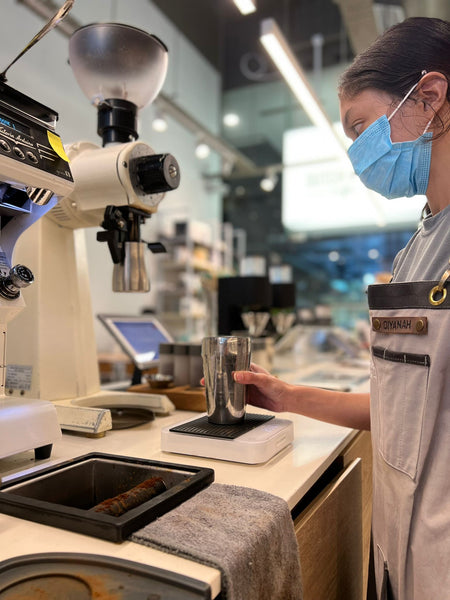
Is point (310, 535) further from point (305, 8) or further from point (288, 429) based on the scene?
point (305, 8)

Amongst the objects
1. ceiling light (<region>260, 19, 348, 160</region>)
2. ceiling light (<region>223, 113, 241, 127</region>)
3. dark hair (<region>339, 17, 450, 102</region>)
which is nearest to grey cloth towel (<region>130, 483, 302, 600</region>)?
dark hair (<region>339, 17, 450, 102</region>)

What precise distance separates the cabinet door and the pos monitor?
2.27 feet

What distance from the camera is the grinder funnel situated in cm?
118

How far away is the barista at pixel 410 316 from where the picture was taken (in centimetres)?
71

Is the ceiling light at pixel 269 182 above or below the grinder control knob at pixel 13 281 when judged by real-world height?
above

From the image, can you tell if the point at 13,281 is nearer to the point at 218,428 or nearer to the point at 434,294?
the point at 218,428

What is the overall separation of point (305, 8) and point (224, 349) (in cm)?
671

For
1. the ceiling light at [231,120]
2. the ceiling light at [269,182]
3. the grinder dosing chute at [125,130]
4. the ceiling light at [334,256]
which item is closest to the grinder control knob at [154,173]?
the grinder dosing chute at [125,130]

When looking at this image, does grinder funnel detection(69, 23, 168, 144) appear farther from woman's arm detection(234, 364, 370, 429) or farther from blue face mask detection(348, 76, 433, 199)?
woman's arm detection(234, 364, 370, 429)

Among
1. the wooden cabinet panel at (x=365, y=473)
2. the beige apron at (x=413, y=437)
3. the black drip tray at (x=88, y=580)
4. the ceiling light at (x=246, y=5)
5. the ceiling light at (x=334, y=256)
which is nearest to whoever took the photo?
the black drip tray at (x=88, y=580)

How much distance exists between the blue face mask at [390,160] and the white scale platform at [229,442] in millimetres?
529

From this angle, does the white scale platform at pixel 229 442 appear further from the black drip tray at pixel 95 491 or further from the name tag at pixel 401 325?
the name tag at pixel 401 325

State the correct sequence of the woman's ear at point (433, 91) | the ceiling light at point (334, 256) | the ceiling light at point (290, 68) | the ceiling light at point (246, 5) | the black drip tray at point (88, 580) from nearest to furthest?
the black drip tray at point (88, 580)
the woman's ear at point (433, 91)
the ceiling light at point (246, 5)
the ceiling light at point (290, 68)
the ceiling light at point (334, 256)

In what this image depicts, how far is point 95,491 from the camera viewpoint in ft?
2.65
